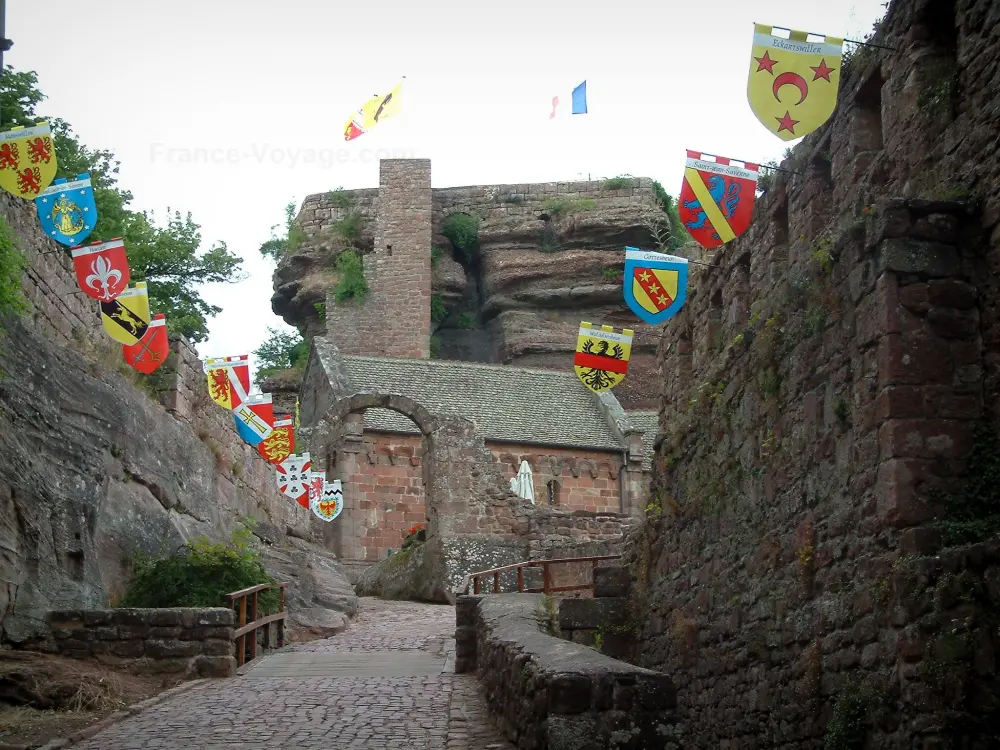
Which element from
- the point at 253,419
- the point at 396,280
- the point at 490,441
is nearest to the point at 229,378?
the point at 253,419

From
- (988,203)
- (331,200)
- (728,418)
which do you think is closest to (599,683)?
(988,203)

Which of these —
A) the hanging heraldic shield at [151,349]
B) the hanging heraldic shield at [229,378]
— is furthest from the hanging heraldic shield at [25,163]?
the hanging heraldic shield at [229,378]

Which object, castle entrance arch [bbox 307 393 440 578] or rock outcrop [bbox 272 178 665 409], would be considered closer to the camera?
castle entrance arch [bbox 307 393 440 578]

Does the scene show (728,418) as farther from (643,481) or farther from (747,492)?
(643,481)

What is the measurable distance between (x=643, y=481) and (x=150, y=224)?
16.8 metres

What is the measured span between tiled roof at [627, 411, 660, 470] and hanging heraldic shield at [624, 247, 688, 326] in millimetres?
26313

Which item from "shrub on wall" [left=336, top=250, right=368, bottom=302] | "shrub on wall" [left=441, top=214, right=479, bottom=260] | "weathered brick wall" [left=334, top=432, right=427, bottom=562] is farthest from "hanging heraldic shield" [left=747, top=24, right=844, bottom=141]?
"shrub on wall" [left=441, top=214, right=479, bottom=260]

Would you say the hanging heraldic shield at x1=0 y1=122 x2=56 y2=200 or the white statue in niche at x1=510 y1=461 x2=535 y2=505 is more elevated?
the hanging heraldic shield at x1=0 y1=122 x2=56 y2=200

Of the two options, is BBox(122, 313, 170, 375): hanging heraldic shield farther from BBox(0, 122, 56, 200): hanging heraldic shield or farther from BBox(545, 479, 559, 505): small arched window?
BBox(545, 479, 559, 505): small arched window

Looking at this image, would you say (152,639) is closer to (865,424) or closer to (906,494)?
(865,424)

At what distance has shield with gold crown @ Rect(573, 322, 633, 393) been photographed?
29422 millimetres

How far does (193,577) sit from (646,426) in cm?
3263

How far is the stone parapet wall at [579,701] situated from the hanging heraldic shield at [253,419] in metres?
16.7

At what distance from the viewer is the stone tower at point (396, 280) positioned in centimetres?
5409
